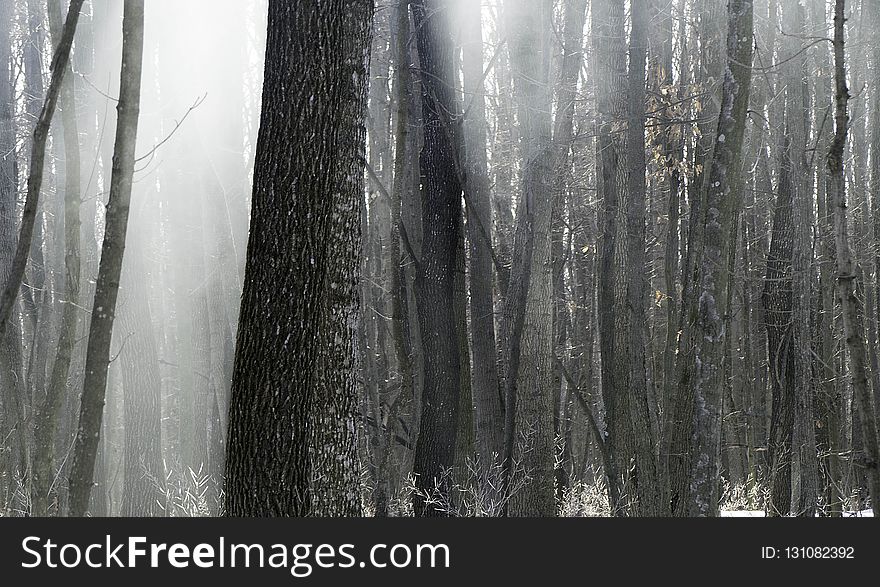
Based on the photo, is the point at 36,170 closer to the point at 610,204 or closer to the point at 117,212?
the point at 117,212

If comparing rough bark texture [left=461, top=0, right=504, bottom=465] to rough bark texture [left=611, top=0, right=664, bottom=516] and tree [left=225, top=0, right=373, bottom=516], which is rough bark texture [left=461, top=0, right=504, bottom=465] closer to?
rough bark texture [left=611, top=0, right=664, bottom=516]

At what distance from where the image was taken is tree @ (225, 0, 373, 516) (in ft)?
16.5

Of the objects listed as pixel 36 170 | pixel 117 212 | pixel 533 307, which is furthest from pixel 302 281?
pixel 533 307

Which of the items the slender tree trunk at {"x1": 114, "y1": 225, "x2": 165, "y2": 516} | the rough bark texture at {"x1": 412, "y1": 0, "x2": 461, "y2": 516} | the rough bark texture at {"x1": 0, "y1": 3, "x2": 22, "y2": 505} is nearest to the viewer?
the rough bark texture at {"x1": 412, "y1": 0, "x2": 461, "y2": 516}

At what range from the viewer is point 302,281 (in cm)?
513

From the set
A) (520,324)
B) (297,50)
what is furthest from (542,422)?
(297,50)

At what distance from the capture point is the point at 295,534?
485 centimetres

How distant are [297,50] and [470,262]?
207 inches

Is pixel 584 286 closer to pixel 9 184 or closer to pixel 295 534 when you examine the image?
pixel 9 184

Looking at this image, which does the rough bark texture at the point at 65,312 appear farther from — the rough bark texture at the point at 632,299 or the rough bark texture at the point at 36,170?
the rough bark texture at the point at 632,299

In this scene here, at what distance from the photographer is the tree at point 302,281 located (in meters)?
5.04

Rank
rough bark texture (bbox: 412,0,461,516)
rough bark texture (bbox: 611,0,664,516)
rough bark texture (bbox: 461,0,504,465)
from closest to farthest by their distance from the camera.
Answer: rough bark texture (bbox: 611,0,664,516) < rough bark texture (bbox: 412,0,461,516) < rough bark texture (bbox: 461,0,504,465)

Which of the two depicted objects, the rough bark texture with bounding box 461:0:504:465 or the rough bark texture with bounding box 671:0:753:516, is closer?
the rough bark texture with bounding box 671:0:753:516

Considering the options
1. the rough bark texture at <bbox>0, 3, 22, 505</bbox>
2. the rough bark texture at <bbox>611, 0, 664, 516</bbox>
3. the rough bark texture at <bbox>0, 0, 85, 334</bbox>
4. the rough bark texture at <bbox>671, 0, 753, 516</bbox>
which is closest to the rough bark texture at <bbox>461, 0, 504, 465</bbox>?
the rough bark texture at <bbox>611, 0, 664, 516</bbox>
